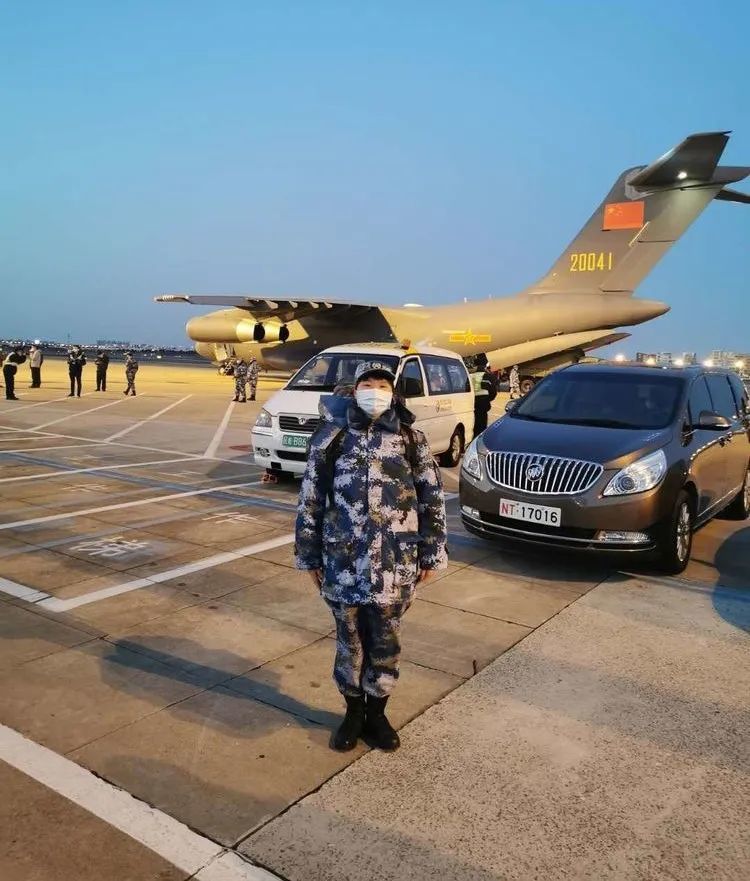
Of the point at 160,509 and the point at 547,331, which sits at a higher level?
the point at 547,331

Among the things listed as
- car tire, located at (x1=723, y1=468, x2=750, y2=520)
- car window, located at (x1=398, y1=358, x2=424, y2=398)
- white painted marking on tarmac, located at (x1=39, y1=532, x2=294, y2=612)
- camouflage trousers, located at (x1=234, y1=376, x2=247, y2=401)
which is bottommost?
white painted marking on tarmac, located at (x1=39, y1=532, x2=294, y2=612)

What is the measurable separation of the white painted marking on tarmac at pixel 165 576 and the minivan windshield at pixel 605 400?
9.36ft

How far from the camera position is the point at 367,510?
2.98 meters

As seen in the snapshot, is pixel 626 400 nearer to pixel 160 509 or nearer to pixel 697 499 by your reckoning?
pixel 697 499

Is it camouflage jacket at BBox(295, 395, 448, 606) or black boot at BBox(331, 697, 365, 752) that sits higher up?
camouflage jacket at BBox(295, 395, 448, 606)

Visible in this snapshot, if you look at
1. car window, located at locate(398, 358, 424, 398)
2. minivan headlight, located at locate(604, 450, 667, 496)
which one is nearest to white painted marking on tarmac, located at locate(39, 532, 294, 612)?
minivan headlight, located at locate(604, 450, 667, 496)

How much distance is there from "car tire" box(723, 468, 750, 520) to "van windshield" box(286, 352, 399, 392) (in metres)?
4.79

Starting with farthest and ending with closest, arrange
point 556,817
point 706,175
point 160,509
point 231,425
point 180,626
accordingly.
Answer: point 706,175 → point 231,425 → point 160,509 → point 180,626 → point 556,817

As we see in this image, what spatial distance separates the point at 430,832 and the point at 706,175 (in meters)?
26.0

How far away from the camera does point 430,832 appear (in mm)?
2578

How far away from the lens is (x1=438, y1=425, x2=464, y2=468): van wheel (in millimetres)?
11523

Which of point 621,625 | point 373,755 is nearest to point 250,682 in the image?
point 373,755

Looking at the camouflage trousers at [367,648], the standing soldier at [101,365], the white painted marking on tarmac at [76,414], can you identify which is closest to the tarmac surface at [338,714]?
the camouflage trousers at [367,648]

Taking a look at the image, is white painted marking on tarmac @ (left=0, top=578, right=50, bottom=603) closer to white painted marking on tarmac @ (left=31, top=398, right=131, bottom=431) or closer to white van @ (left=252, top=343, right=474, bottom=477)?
white van @ (left=252, top=343, right=474, bottom=477)
